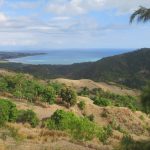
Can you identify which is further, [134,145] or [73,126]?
[73,126]

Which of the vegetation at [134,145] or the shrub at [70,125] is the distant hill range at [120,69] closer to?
the shrub at [70,125]

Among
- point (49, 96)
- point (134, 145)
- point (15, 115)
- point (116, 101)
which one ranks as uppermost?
point (134, 145)

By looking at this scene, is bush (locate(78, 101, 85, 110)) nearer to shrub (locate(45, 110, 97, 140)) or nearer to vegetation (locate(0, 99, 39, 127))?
shrub (locate(45, 110, 97, 140))

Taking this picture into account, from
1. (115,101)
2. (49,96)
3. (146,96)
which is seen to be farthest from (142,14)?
(115,101)

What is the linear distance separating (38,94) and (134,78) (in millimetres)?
71916

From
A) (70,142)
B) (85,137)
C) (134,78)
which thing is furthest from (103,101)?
(134,78)

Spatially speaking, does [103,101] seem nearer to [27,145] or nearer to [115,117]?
[115,117]

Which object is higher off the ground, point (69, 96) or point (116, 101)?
point (69, 96)

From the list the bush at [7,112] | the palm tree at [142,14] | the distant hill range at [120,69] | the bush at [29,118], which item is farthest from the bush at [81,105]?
the distant hill range at [120,69]

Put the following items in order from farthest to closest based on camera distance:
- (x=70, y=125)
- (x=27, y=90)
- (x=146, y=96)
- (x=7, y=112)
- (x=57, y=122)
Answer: (x=27, y=90)
(x=57, y=122)
(x=70, y=125)
(x=7, y=112)
(x=146, y=96)

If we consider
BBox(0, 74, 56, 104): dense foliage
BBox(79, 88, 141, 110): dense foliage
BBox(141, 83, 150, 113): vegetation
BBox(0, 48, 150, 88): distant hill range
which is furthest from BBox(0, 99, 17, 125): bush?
BBox(0, 48, 150, 88): distant hill range

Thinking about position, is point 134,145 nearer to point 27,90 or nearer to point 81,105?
point 81,105

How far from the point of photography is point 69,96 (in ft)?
125

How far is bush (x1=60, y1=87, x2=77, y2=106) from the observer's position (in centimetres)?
3806
